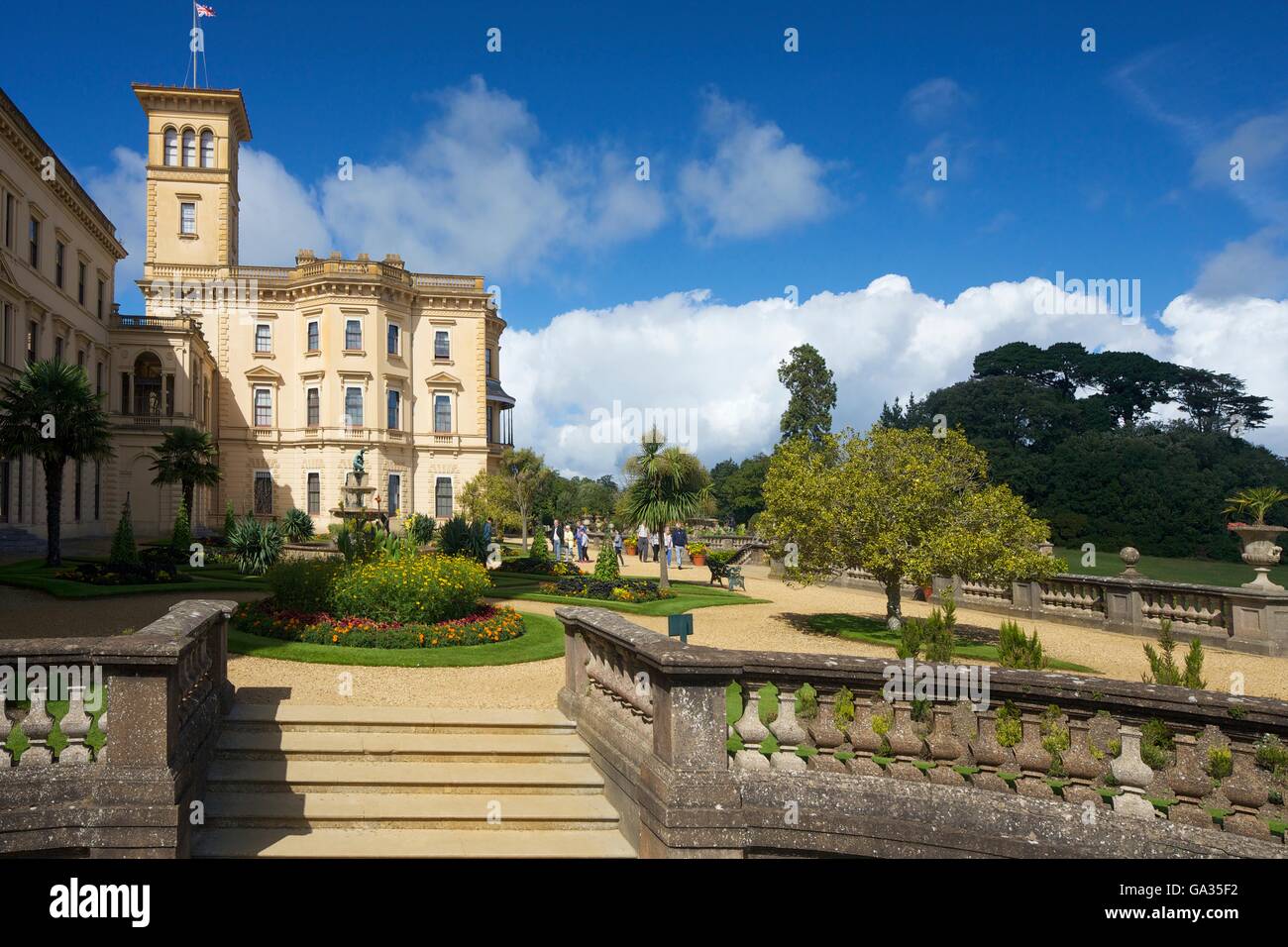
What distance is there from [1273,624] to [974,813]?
520 inches

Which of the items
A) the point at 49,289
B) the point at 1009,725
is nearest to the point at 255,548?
the point at 49,289

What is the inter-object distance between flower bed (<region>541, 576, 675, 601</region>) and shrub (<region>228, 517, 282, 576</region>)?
8.12 meters

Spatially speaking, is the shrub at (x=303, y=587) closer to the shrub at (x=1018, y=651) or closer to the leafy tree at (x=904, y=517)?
the leafy tree at (x=904, y=517)

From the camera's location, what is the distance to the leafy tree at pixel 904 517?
13.9m

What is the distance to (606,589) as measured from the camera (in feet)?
63.3

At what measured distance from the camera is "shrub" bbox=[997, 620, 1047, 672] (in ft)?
25.4

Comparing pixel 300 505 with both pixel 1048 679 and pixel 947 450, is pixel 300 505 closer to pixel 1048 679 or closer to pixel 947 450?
pixel 947 450

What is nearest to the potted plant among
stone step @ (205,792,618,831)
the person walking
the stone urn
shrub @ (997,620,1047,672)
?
the stone urn

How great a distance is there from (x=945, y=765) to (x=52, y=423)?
82.1 feet

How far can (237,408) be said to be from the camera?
45750 mm

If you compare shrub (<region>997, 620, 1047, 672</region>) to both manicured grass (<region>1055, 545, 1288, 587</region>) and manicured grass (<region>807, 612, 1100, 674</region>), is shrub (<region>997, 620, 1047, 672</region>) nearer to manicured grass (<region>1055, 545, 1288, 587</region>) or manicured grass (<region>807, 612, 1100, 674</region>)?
manicured grass (<region>807, 612, 1100, 674</region>)

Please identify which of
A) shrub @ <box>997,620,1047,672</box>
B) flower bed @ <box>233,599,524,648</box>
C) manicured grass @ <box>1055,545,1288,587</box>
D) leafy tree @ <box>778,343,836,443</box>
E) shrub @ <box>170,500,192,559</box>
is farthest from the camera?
leafy tree @ <box>778,343,836,443</box>

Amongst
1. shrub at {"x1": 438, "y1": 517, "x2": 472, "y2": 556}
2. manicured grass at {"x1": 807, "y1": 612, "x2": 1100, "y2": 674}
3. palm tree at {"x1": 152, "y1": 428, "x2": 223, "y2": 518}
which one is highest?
palm tree at {"x1": 152, "y1": 428, "x2": 223, "y2": 518}
